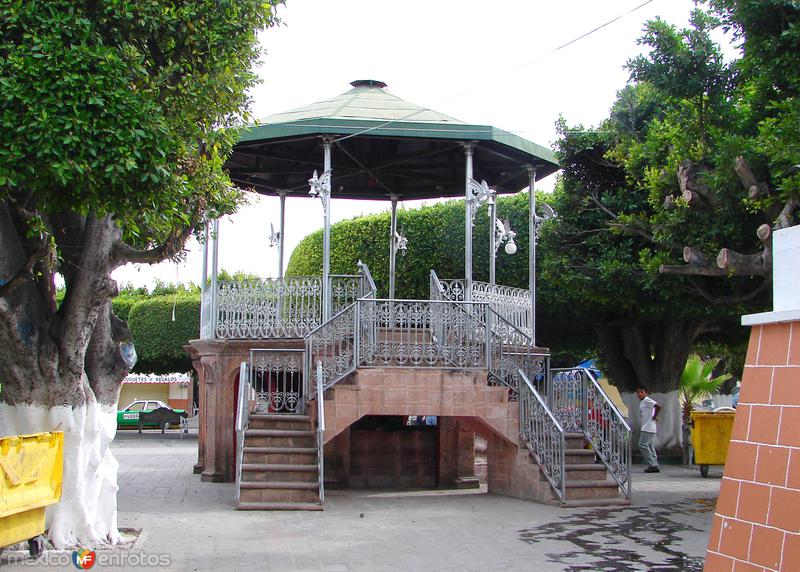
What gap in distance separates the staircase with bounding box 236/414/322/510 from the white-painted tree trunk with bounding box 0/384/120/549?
9.71 ft

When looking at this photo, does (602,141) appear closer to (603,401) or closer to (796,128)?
(603,401)

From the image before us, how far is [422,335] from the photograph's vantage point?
14.5 m

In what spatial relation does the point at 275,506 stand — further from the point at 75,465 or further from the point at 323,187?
the point at 323,187

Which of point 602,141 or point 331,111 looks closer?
point 331,111

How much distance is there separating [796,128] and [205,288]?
425 inches

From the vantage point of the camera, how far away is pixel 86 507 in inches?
373

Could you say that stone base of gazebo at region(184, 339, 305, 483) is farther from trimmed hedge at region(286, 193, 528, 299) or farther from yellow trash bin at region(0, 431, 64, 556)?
trimmed hedge at region(286, 193, 528, 299)

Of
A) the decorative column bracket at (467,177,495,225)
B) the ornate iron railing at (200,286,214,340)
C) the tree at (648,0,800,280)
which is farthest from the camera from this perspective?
the ornate iron railing at (200,286,214,340)

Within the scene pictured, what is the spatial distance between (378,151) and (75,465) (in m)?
9.95

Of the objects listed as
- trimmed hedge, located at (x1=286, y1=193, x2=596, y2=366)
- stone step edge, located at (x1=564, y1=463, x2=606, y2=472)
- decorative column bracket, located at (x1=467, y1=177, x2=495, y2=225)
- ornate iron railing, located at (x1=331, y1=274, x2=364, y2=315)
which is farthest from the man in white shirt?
ornate iron railing, located at (x1=331, y1=274, x2=364, y2=315)

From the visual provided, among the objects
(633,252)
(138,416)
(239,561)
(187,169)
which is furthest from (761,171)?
(138,416)

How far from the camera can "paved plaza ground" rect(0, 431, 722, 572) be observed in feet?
30.1

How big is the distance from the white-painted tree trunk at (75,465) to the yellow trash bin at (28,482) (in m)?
0.27

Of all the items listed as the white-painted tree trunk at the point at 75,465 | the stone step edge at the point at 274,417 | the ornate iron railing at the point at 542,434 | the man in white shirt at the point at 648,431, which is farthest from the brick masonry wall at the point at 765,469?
the man in white shirt at the point at 648,431
